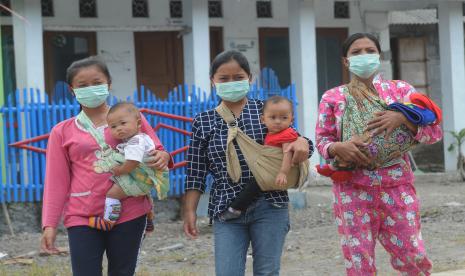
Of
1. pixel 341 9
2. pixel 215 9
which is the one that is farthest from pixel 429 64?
pixel 215 9

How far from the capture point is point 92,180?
4090mm

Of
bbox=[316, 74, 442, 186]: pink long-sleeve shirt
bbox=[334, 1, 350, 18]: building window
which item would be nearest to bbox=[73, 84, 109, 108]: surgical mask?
bbox=[316, 74, 442, 186]: pink long-sleeve shirt

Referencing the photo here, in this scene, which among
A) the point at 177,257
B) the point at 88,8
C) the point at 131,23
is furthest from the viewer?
the point at 131,23

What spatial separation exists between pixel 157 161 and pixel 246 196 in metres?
0.49

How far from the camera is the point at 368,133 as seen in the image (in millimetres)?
4207

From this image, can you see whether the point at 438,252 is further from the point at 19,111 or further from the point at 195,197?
the point at 19,111

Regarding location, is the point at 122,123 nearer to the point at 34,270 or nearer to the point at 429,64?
the point at 34,270

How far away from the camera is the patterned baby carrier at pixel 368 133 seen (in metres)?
4.18

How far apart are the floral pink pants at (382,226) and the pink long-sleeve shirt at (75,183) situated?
112cm

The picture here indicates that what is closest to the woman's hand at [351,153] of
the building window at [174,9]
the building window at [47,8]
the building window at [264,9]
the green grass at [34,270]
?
the green grass at [34,270]

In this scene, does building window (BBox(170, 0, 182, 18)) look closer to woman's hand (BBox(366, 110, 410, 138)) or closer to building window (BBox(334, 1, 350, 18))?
building window (BBox(334, 1, 350, 18))

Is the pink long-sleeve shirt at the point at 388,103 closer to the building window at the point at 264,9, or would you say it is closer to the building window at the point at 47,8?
the building window at the point at 47,8

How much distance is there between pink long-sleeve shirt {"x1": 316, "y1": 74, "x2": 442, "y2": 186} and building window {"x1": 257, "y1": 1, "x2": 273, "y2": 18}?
9088 mm

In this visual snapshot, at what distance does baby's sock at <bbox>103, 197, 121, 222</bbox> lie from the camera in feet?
13.2
